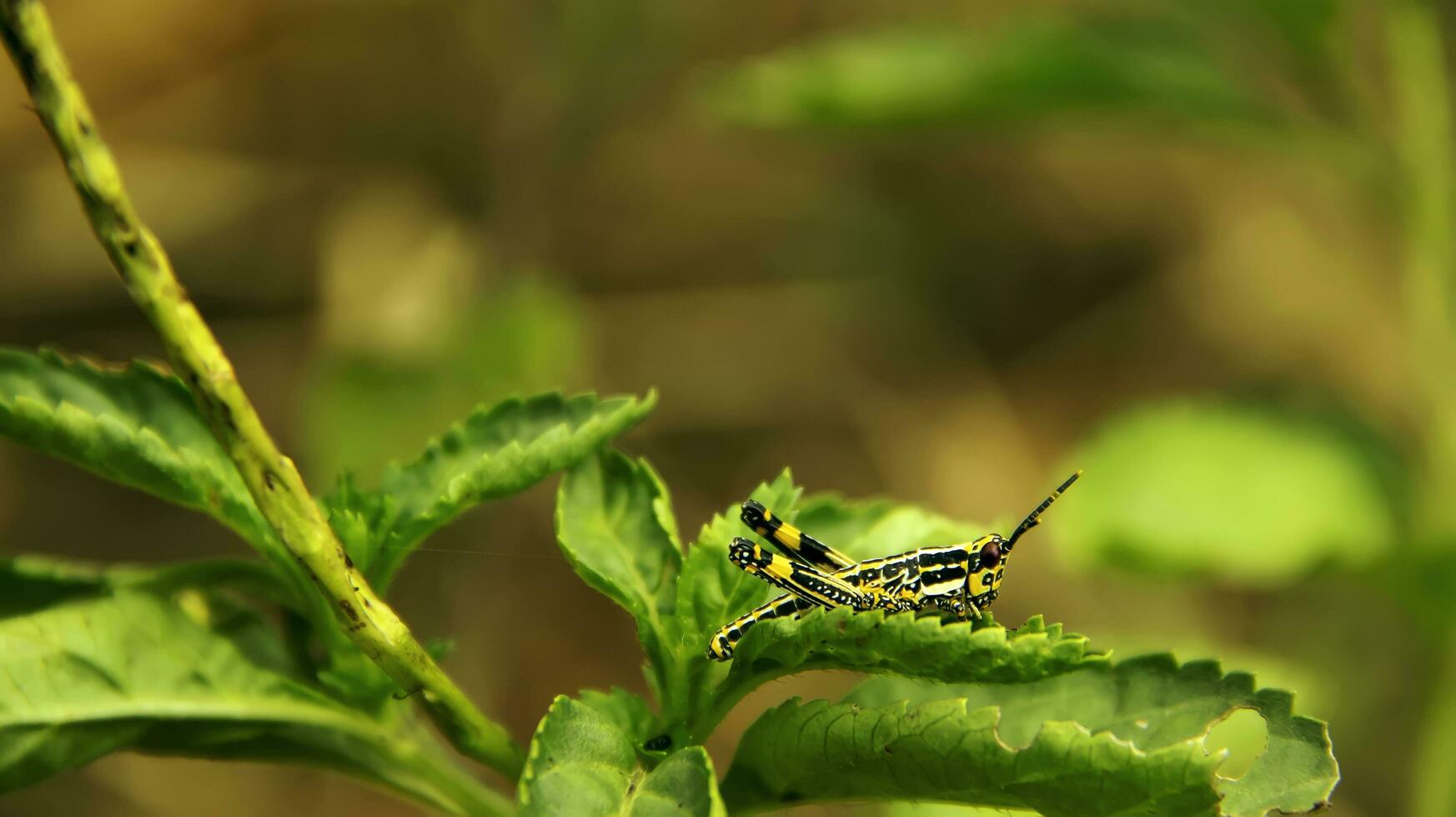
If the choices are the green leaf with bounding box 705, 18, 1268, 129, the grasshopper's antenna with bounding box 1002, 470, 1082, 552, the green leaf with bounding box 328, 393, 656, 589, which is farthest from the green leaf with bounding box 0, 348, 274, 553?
the green leaf with bounding box 705, 18, 1268, 129

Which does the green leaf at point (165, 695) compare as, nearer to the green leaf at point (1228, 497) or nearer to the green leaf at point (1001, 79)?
the green leaf at point (1228, 497)

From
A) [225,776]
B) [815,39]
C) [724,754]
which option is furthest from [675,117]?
[225,776]

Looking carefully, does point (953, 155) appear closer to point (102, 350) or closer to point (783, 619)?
point (102, 350)

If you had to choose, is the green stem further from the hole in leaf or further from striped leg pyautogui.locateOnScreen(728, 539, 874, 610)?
striped leg pyautogui.locateOnScreen(728, 539, 874, 610)

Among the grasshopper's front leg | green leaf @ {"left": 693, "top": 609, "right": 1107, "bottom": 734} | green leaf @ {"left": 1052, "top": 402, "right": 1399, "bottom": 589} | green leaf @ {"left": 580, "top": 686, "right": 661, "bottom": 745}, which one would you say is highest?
green leaf @ {"left": 1052, "top": 402, "right": 1399, "bottom": 589}

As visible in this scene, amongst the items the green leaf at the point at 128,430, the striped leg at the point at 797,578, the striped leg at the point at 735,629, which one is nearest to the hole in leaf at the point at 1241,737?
the striped leg at the point at 797,578

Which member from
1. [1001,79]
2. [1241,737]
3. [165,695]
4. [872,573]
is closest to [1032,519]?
[872,573]
